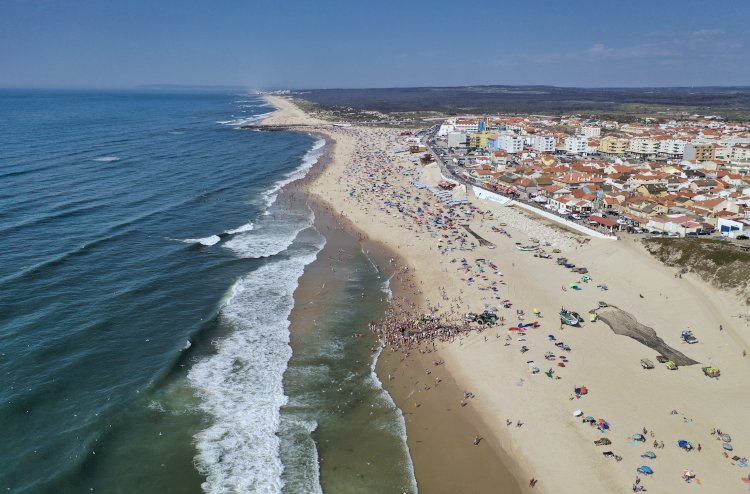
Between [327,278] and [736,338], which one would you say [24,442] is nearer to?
[327,278]

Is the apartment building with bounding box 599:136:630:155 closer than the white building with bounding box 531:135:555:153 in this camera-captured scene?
Yes

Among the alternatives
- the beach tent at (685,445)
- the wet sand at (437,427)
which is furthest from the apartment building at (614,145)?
the beach tent at (685,445)

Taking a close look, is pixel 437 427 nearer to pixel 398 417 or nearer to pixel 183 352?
pixel 398 417

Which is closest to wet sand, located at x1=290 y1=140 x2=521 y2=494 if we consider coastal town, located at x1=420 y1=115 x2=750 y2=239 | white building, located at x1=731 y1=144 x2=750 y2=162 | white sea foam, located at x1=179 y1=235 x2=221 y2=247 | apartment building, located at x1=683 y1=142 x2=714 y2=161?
white sea foam, located at x1=179 y1=235 x2=221 y2=247

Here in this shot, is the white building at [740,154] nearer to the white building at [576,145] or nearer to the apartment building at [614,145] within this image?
the apartment building at [614,145]

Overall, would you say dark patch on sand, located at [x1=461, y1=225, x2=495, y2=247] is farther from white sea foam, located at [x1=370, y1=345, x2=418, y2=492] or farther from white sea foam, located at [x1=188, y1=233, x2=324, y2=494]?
white sea foam, located at [x1=370, y1=345, x2=418, y2=492]
